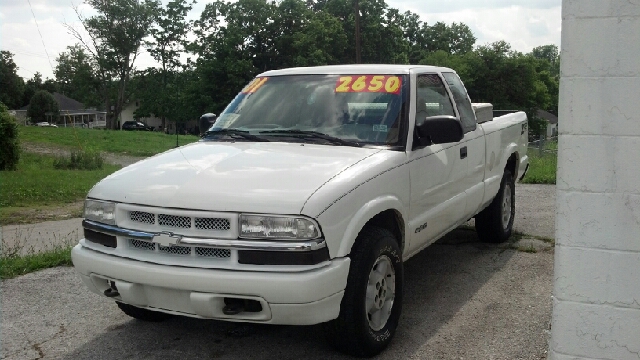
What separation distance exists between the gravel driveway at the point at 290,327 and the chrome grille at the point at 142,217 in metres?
0.92

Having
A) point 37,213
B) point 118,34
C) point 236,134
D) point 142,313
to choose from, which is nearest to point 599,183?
point 236,134

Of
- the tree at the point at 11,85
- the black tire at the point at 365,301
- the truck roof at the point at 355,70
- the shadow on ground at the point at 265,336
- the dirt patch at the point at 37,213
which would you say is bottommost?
the shadow on ground at the point at 265,336

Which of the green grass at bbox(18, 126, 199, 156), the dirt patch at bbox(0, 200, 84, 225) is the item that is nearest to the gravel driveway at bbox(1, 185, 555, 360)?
the dirt patch at bbox(0, 200, 84, 225)

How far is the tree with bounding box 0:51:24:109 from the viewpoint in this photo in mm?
75938

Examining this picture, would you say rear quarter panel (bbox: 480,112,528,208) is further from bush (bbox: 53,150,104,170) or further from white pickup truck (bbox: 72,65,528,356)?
bush (bbox: 53,150,104,170)

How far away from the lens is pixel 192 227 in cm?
366

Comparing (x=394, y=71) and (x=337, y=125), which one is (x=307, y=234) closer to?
(x=337, y=125)

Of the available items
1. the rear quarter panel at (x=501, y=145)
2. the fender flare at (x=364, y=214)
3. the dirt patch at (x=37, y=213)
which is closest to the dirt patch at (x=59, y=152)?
the dirt patch at (x=37, y=213)

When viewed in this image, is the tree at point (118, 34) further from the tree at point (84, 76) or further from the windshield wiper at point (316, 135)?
the windshield wiper at point (316, 135)

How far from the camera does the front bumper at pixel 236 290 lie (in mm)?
3479

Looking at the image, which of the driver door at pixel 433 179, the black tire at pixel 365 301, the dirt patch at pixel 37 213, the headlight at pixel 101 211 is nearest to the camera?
the black tire at pixel 365 301

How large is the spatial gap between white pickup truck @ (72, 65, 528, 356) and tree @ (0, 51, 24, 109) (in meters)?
77.5

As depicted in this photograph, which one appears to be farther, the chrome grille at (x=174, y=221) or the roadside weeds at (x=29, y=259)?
the roadside weeds at (x=29, y=259)

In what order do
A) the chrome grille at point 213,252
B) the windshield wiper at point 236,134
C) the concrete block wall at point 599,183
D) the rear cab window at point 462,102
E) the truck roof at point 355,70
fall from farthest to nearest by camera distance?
the rear cab window at point 462,102
the truck roof at point 355,70
the windshield wiper at point 236,134
the chrome grille at point 213,252
the concrete block wall at point 599,183
